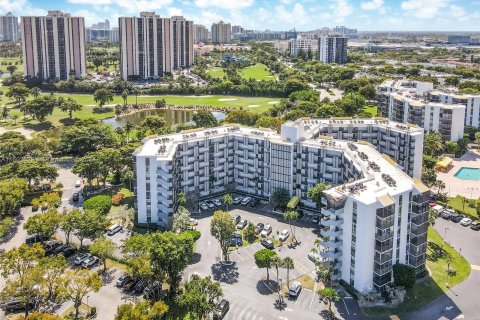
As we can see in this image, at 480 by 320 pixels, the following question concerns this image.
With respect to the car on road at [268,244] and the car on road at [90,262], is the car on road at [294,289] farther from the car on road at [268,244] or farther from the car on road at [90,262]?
the car on road at [90,262]

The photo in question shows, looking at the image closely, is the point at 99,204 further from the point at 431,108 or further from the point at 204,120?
the point at 431,108

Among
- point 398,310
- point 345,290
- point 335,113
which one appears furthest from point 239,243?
point 335,113

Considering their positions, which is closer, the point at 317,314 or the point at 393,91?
the point at 317,314

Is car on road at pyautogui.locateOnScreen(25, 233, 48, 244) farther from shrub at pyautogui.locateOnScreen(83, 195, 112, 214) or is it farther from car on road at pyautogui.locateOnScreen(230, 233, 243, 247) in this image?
car on road at pyautogui.locateOnScreen(230, 233, 243, 247)

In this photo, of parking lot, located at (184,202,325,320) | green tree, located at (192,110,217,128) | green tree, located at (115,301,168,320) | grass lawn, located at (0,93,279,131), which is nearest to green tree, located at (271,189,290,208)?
parking lot, located at (184,202,325,320)

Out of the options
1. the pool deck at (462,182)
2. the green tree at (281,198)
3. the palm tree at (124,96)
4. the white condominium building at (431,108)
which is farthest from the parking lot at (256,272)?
the palm tree at (124,96)

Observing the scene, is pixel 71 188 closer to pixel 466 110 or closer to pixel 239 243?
pixel 239 243
